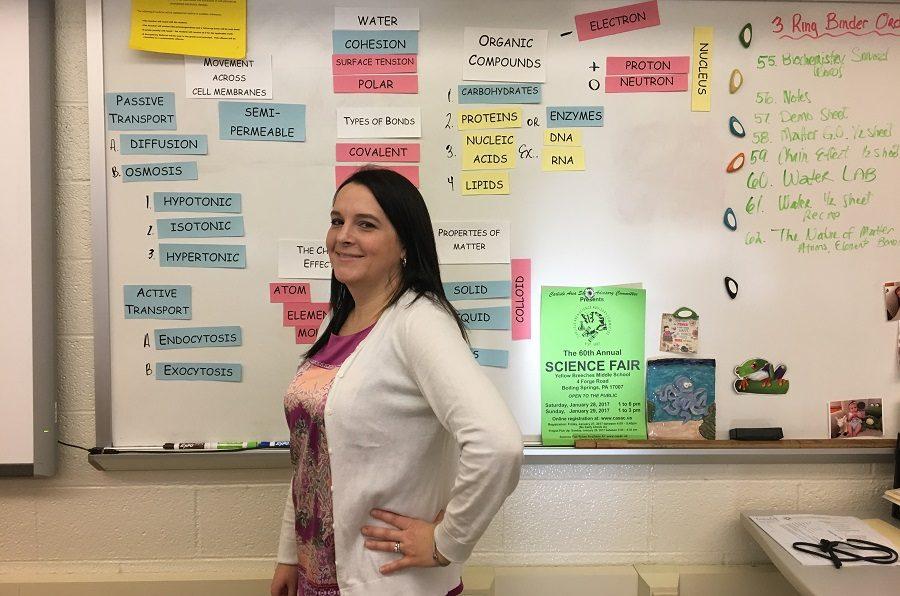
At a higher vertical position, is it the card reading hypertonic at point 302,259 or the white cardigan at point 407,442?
the card reading hypertonic at point 302,259

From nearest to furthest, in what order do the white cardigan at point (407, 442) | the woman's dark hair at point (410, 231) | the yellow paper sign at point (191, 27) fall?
1. the white cardigan at point (407, 442)
2. the woman's dark hair at point (410, 231)
3. the yellow paper sign at point (191, 27)

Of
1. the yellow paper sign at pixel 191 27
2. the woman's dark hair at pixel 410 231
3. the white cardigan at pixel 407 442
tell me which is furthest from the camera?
the yellow paper sign at pixel 191 27

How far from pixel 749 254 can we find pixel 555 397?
638 mm

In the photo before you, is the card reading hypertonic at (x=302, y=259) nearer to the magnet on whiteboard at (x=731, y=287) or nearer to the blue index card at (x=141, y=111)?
the blue index card at (x=141, y=111)

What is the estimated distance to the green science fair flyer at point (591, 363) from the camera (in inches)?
56.7

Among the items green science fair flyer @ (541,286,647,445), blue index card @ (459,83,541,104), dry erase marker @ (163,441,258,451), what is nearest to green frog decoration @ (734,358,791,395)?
green science fair flyer @ (541,286,647,445)

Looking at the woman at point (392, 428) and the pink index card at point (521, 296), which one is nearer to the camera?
the woman at point (392, 428)


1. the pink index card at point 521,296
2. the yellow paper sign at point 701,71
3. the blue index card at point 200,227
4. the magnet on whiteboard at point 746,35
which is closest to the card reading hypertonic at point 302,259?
the blue index card at point 200,227

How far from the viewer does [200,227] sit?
1.42m

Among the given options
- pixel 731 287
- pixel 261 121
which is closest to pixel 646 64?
pixel 731 287

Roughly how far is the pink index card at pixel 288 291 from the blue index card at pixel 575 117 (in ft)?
2.51

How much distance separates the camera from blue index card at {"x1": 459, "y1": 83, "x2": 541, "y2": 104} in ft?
4.64

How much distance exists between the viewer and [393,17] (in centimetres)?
139

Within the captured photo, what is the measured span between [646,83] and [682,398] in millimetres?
825
